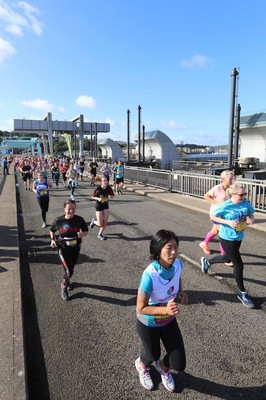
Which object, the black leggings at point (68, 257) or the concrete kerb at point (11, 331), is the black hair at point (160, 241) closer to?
the concrete kerb at point (11, 331)

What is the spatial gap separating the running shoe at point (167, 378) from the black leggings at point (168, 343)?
0.77 feet

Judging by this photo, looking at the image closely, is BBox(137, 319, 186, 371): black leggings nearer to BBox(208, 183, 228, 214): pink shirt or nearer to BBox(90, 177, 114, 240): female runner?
BBox(208, 183, 228, 214): pink shirt

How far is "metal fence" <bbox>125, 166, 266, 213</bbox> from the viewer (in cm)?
987

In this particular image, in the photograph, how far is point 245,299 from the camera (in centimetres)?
435

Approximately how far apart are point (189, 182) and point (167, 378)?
12.3m

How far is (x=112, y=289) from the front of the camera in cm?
498

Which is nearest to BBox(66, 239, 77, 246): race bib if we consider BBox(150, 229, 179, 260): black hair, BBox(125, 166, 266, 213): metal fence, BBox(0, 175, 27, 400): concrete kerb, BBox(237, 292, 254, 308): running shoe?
BBox(0, 175, 27, 400): concrete kerb

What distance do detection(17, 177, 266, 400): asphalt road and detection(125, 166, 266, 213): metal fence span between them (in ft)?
10.2

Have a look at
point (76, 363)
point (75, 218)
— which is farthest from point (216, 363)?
point (75, 218)

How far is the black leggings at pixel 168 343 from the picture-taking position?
2602 mm

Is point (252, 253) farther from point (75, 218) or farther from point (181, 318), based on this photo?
point (75, 218)

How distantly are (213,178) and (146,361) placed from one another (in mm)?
10410

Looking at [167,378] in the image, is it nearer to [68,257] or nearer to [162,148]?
[68,257]

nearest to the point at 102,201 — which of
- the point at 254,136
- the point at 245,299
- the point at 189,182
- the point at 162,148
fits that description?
the point at 245,299
